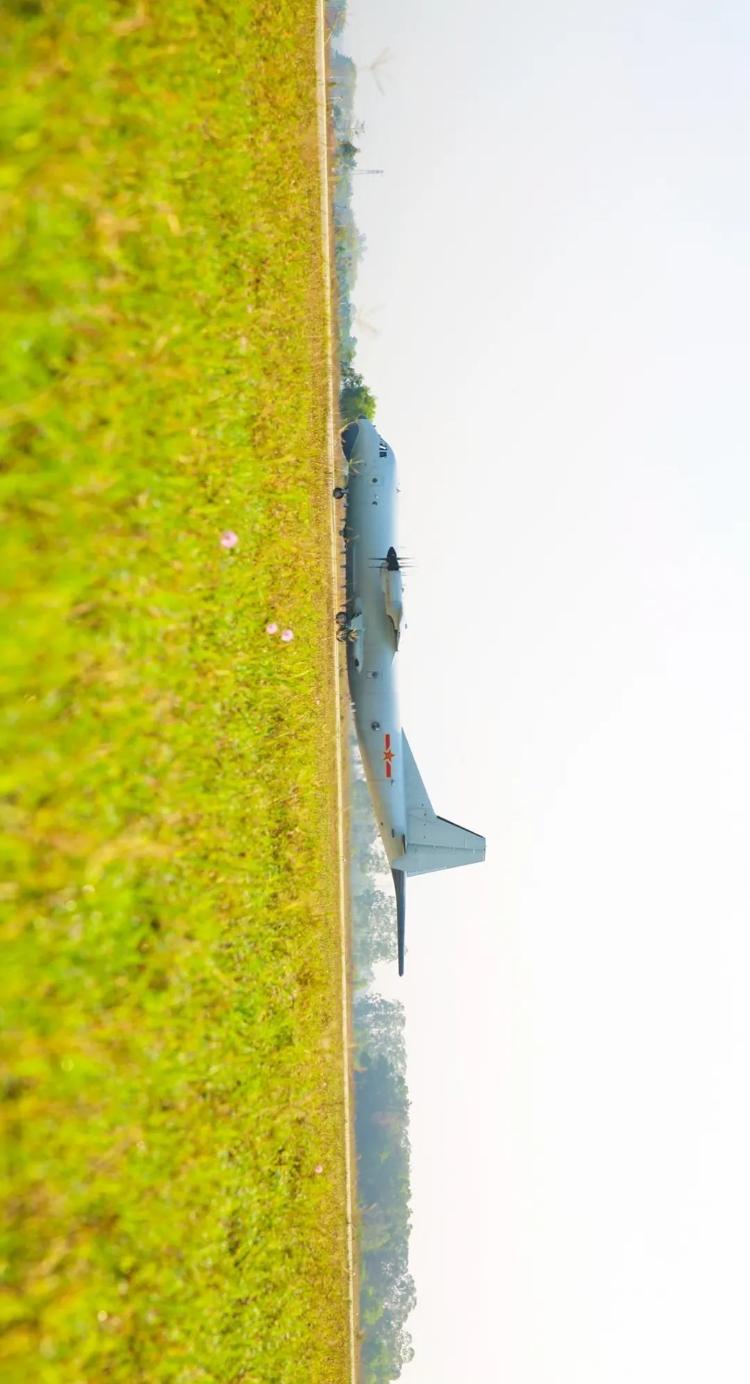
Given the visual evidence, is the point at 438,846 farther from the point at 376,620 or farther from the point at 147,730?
the point at 147,730

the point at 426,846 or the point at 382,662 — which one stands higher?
the point at 382,662

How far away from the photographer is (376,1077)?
299ft

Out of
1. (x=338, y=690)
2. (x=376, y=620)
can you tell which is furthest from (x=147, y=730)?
(x=376, y=620)

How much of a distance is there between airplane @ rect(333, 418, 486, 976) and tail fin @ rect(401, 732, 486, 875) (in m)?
0.03

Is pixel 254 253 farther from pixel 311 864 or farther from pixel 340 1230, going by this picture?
pixel 340 1230

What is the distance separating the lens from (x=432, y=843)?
20938 mm

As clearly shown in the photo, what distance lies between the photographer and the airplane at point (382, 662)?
18891mm

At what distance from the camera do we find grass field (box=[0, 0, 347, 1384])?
16.0 feet

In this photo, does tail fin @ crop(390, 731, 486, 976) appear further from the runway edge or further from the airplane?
the runway edge

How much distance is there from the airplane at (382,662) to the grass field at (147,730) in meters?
8.25

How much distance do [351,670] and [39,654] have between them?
1434 centimetres

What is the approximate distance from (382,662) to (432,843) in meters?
5.66

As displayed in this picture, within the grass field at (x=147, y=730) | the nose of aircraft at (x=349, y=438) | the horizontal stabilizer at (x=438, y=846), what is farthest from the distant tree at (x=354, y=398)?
the grass field at (x=147, y=730)

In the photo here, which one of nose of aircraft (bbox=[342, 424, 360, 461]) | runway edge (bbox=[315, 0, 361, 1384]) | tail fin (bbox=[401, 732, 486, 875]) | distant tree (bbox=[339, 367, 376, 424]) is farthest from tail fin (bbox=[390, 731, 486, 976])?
distant tree (bbox=[339, 367, 376, 424])
